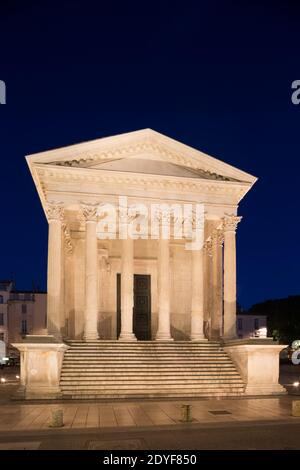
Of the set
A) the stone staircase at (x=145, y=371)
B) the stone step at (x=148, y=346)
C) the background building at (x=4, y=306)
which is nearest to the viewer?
the stone staircase at (x=145, y=371)

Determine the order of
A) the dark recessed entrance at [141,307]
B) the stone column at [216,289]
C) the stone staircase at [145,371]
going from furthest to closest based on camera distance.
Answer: the dark recessed entrance at [141,307] < the stone column at [216,289] < the stone staircase at [145,371]

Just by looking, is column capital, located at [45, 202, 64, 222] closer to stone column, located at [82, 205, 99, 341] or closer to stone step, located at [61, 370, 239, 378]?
stone column, located at [82, 205, 99, 341]

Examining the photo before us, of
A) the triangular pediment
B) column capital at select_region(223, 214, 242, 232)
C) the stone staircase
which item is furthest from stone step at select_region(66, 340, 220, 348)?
the triangular pediment

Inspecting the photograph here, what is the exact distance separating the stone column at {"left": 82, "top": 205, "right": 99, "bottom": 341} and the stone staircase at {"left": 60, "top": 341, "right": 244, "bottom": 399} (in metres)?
0.95

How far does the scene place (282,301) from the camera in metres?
103

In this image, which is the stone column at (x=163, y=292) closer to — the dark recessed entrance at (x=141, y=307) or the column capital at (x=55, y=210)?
the dark recessed entrance at (x=141, y=307)

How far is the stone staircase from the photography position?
23.6 metres

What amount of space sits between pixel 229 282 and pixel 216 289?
3507mm

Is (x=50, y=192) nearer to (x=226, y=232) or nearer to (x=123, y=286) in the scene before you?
(x=123, y=286)

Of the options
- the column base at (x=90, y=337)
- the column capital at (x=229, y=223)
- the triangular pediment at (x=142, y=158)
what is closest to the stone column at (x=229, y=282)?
the column capital at (x=229, y=223)

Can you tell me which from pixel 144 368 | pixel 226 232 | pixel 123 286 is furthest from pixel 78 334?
pixel 226 232

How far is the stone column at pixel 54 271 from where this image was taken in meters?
27.5

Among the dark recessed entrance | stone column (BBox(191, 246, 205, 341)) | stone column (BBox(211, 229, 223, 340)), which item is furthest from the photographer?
the dark recessed entrance

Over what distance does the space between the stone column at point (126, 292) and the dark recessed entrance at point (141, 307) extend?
20.1 ft
